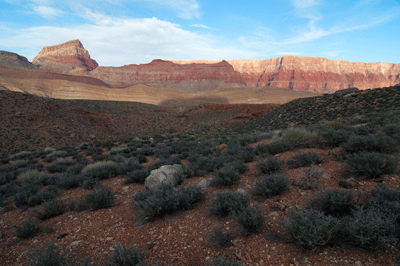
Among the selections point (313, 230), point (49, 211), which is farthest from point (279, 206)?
point (49, 211)

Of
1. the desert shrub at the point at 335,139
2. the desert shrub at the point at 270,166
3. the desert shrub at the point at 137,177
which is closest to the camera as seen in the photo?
the desert shrub at the point at 270,166

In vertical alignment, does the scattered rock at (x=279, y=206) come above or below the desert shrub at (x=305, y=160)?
below

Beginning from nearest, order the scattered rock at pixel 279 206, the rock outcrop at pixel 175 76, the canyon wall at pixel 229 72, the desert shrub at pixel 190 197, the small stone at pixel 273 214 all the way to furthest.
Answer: the small stone at pixel 273 214, the scattered rock at pixel 279 206, the desert shrub at pixel 190 197, the rock outcrop at pixel 175 76, the canyon wall at pixel 229 72

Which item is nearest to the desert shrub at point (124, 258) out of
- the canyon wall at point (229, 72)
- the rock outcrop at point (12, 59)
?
the rock outcrop at point (12, 59)

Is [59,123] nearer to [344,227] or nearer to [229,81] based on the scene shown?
[344,227]

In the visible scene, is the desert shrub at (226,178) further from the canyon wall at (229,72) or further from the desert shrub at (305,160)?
the canyon wall at (229,72)

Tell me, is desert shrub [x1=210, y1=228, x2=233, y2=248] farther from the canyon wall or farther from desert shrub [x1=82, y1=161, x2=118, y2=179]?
the canyon wall

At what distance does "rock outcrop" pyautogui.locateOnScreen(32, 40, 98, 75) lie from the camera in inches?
5999

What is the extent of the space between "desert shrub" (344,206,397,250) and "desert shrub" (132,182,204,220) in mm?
2558

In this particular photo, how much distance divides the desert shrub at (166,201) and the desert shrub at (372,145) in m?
4.19

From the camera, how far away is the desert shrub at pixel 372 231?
2.03 m

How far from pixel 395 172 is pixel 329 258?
9.66 feet

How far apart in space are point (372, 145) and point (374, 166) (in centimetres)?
145

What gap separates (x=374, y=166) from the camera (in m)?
3.79
